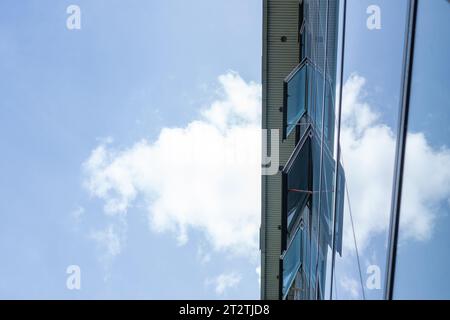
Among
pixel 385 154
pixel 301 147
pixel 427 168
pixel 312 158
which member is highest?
pixel 427 168

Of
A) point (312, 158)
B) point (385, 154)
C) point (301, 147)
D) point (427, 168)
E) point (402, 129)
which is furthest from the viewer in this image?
point (312, 158)

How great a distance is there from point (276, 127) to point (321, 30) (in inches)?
221

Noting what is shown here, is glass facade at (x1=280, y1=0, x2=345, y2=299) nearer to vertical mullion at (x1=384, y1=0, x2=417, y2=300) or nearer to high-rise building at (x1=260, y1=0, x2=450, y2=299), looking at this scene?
high-rise building at (x1=260, y1=0, x2=450, y2=299)

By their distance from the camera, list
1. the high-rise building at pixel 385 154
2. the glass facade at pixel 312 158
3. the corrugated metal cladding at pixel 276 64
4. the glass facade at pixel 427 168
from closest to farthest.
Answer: the glass facade at pixel 427 168 → the high-rise building at pixel 385 154 → the glass facade at pixel 312 158 → the corrugated metal cladding at pixel 276 64

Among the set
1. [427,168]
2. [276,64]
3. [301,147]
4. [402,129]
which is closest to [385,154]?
[402,129]

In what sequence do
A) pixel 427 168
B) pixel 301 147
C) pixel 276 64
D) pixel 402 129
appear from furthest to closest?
pixel 276 64
pixel 301 147
pixel 402 129
pixel 427 168

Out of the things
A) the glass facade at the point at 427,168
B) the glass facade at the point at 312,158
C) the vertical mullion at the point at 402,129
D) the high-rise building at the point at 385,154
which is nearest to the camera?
the glass facade at the point at 427,168

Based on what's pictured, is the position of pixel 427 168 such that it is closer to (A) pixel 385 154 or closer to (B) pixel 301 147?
(A) pixel 385 154

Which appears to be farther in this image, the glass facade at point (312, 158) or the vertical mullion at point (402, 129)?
the glass facade at point (312, 158)

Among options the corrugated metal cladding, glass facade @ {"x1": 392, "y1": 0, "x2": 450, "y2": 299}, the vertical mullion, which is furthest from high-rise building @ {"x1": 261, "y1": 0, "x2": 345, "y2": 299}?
A: glass facade @ {"x1": 392, "y1": 0, "x2": 450, "y2": 299}

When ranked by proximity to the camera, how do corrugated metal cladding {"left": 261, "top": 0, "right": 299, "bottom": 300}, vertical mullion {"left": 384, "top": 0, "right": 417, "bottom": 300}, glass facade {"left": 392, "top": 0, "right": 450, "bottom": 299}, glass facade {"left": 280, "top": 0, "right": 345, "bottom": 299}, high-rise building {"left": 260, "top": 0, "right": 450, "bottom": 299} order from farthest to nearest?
corrugated metal cladding {"left": 261, "top": 0, "right": 299, "bottom": 300}, glass facade {"left": 280, "top": 0, "right": 345, "bottom": 299}, vertical mullion {"left": 384, "top": 0, "right": 417, "bottom": 300}, high-rise building {"left": 260, "top": 0, "right": 450, "bottom": 299}, glass facade {"left": 392, "top": 0, "right": 450, "bottom": 299}

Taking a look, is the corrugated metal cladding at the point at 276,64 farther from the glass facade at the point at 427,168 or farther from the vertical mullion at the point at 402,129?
the glass facade at the point at 427,168

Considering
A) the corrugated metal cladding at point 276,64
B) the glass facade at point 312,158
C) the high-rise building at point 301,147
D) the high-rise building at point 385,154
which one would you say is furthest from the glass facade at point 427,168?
the corrugated metal cladding at point 276,64
